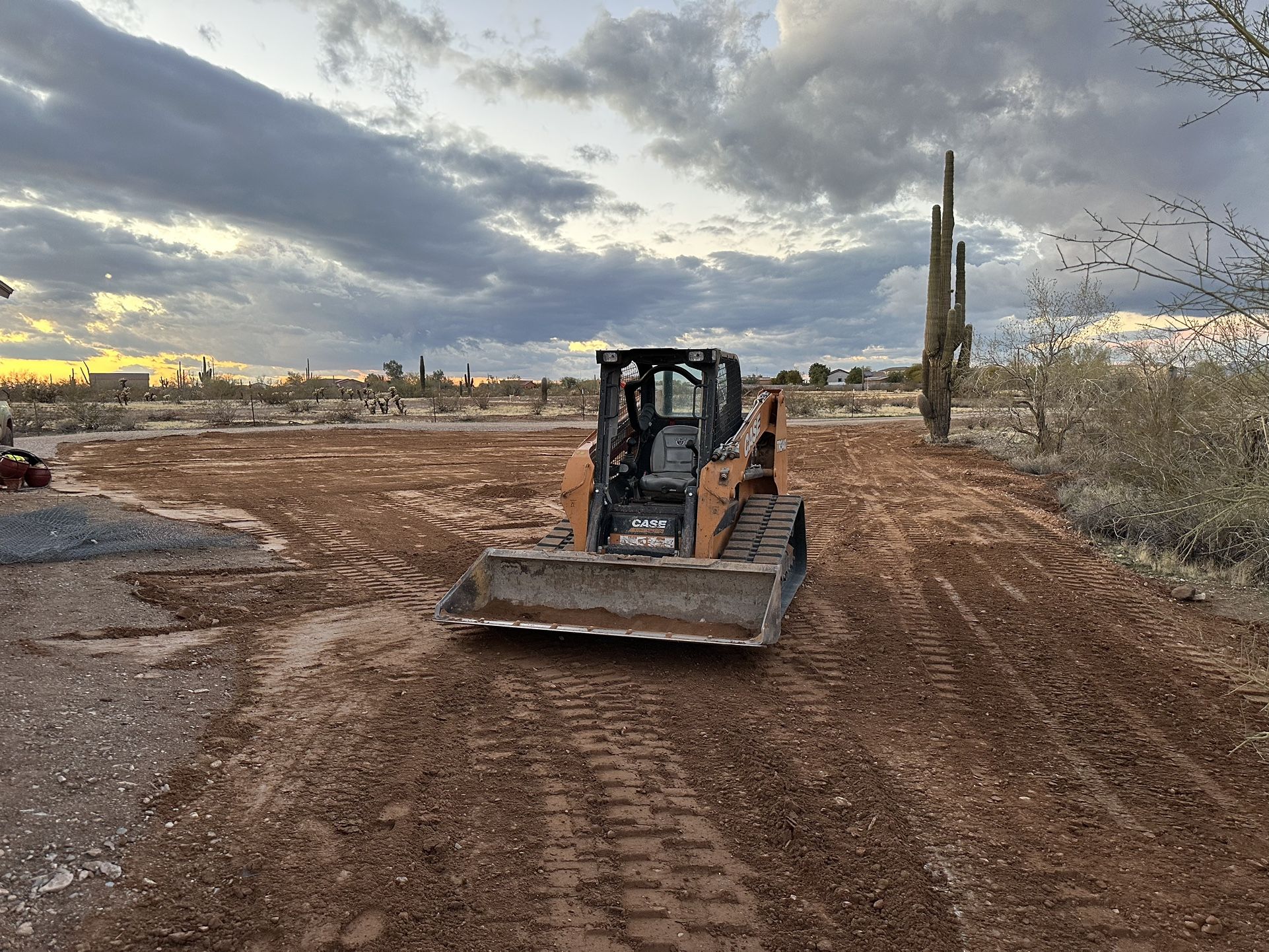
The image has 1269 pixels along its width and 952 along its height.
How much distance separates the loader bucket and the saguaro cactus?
19.5 metres

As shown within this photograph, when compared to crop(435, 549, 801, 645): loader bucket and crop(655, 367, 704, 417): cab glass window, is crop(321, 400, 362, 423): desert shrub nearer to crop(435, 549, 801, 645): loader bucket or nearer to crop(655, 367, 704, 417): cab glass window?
crop(655, 367, 704, 417): cab glass window

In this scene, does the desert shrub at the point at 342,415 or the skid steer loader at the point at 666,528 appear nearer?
the skid steer loader at the point at 666,528

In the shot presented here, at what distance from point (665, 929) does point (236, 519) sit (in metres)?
10.9

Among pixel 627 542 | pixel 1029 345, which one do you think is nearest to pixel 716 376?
pixel 627 542

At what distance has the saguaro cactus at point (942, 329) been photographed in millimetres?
23656

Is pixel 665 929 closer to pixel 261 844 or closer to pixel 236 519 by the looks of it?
pixel 261 844

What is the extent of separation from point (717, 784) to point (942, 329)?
73.3 feet

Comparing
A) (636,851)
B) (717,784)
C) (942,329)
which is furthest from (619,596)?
(942,329)

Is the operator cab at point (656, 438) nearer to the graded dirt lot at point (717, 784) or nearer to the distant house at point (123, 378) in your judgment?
the graded dirt lot at point (717, 784)

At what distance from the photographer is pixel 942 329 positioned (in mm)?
24031

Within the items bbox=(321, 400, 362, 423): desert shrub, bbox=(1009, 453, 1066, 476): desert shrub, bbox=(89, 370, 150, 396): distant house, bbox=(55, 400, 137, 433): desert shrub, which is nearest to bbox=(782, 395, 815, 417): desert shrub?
bbox=(321, 400, 362, 423): desert shrub

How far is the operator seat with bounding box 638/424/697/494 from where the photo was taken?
7.50 meters

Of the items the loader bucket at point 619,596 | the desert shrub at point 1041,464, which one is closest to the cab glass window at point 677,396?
the loader bucket at point 619,596

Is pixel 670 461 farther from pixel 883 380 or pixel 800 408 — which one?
pixel 883 380
